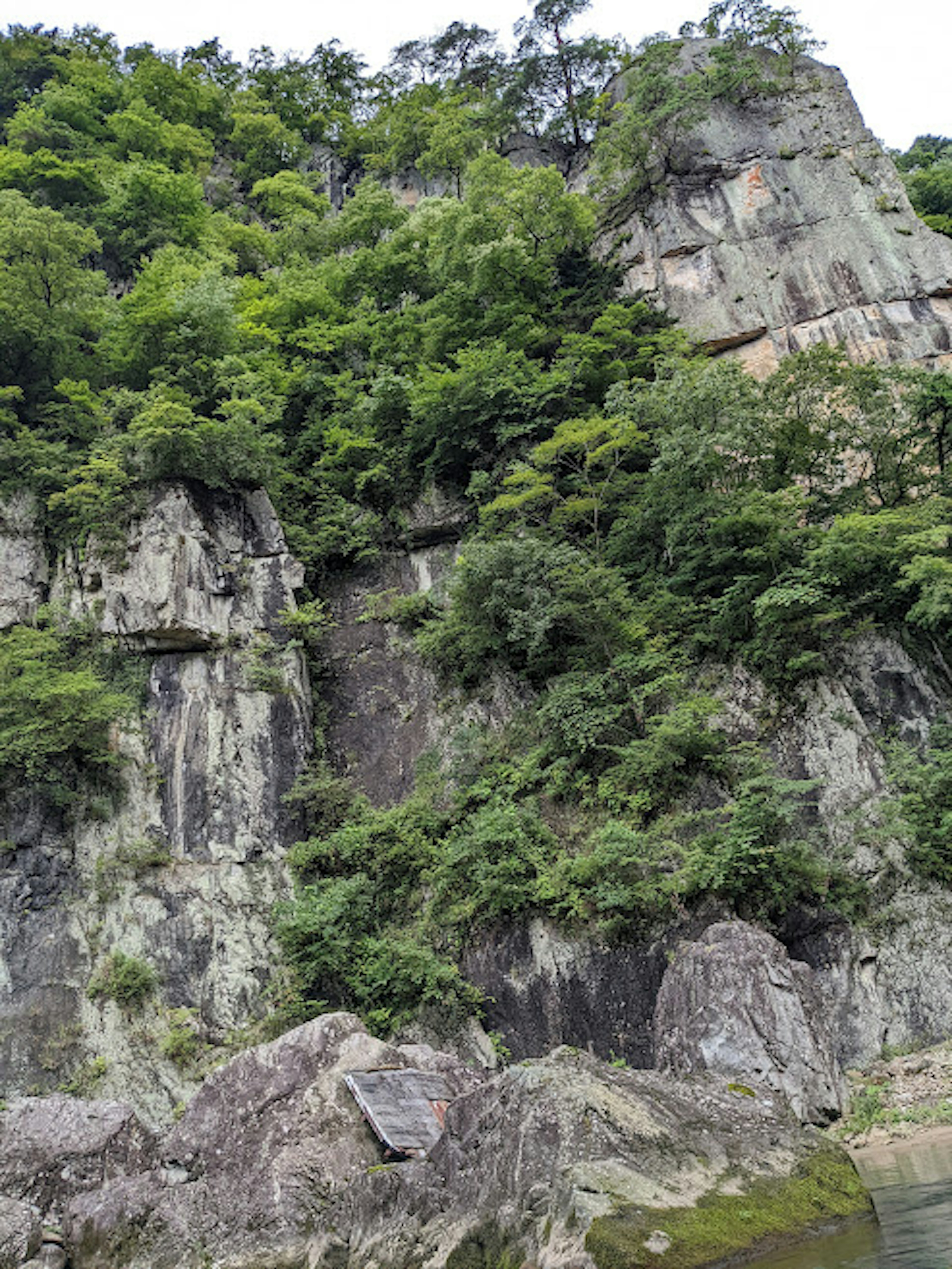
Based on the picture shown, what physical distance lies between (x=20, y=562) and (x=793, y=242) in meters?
21.1

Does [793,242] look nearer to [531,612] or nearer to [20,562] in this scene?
[531,612]

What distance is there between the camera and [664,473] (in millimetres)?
16594

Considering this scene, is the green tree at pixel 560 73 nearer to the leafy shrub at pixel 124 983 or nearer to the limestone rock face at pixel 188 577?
the limestone rock face at pixel 188 577

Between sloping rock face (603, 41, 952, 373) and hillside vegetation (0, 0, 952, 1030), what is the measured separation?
151cm

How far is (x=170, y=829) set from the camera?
15445 millimetres

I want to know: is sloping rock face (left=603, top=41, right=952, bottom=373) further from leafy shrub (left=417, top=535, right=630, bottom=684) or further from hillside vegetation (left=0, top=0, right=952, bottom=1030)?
leafy shrub (left=417, top=535, right=630, bottom=684)

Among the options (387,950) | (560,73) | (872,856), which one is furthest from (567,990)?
(560,73)

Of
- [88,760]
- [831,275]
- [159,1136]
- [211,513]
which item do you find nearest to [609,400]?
[211,513]

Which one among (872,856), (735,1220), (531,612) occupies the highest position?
(531,612)

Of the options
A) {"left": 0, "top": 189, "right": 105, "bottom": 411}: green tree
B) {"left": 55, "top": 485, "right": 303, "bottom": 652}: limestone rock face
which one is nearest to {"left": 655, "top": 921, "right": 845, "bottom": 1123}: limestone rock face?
{"left": 55, "top": 485, "right": 303, "bottom": 652}: limestone rock face

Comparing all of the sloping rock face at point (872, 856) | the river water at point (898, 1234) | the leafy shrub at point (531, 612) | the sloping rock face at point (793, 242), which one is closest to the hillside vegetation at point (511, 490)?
the leafy shrub at point (531, 612)

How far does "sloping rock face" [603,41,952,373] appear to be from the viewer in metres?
23.4

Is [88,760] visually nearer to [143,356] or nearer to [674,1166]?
[143,356]

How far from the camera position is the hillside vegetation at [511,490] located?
13781 mm
